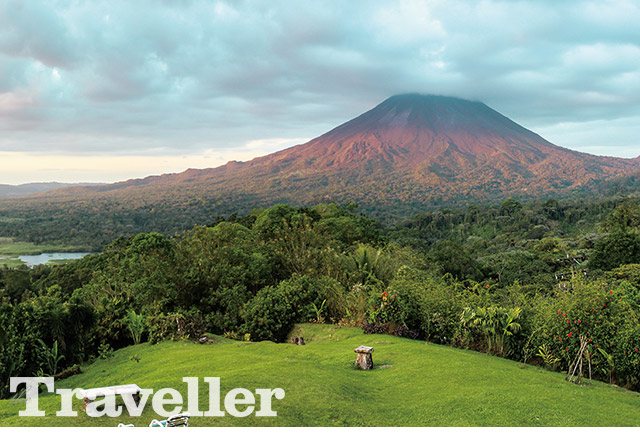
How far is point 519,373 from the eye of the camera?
5.40 metres

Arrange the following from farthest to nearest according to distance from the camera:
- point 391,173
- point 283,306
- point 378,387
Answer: point 391,173, point 283,306, point 378,387

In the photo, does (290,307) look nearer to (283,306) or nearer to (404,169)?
(283,306)

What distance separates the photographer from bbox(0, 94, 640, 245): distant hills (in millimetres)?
110500

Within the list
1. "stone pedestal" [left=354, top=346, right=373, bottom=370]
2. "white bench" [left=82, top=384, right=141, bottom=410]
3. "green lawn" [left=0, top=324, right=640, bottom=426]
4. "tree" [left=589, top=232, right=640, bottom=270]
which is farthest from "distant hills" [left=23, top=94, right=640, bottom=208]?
"white bench" [left=82, top=384, right=141, bottom=410]

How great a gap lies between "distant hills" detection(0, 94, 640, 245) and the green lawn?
78665 millimetres

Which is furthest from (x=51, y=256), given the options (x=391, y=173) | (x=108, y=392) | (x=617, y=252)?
(x=391, y=173)

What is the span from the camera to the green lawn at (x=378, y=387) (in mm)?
3715

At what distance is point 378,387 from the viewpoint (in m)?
4.84

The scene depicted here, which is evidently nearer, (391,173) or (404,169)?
(391,173)

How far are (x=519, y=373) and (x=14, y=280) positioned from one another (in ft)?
100

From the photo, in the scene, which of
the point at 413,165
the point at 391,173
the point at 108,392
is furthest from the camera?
the point at 413,165

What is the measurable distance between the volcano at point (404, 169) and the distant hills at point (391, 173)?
0.32 m

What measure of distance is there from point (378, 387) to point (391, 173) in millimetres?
138315

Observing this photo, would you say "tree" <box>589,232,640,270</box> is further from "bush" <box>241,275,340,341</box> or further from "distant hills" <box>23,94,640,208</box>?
"distant hills" <box>23,94,640,208</box>
